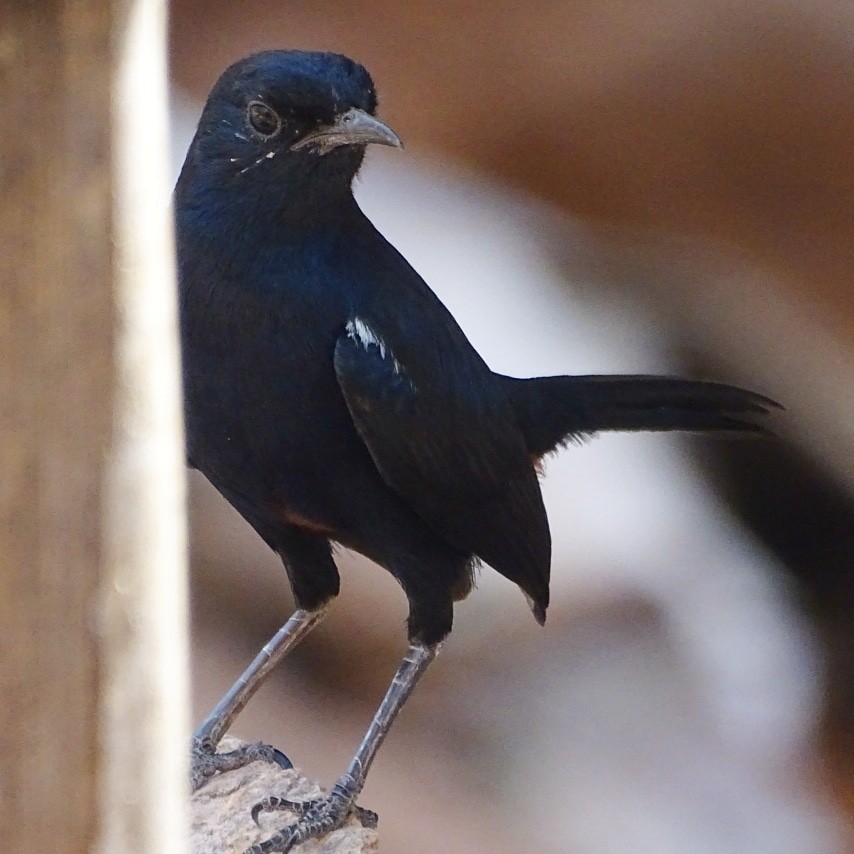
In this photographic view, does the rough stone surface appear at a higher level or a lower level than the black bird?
lower

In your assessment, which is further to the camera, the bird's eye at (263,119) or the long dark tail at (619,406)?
the long dark tail at (619,406)

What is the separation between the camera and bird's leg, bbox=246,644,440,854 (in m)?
1.90

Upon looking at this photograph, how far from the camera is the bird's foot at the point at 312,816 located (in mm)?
1887

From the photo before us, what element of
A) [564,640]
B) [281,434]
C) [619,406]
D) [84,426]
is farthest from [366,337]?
[564,640]

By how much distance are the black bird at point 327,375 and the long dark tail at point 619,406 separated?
7.1 inches

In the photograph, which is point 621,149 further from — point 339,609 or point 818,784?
point 818,784

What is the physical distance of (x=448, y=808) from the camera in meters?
3.25

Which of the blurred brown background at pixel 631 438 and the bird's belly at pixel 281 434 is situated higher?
the blurred brown background at pixel 631 438

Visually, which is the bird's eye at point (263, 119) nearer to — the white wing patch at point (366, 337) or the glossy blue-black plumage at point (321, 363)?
the glossy blue-black plumage at point (321, 363)

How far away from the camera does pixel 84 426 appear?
2.77ft

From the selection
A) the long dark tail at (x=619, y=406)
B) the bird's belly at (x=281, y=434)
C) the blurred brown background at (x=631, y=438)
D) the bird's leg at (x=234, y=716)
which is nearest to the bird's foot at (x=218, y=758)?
the bird's leg at (x=234, y=716)

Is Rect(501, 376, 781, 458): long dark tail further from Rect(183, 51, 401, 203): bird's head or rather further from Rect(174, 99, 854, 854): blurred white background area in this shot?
Rect(174, 99, 854, 854): blurred white background area

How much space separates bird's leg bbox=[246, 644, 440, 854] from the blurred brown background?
1124 mm

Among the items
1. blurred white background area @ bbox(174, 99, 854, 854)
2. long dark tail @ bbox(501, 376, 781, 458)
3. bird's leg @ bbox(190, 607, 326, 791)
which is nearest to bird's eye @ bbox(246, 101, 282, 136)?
long dark tail @ bbox(501, 376, 781, 458)
